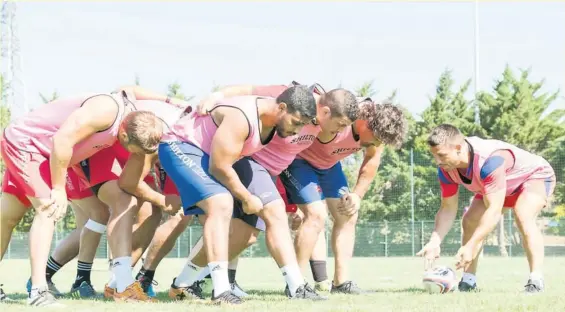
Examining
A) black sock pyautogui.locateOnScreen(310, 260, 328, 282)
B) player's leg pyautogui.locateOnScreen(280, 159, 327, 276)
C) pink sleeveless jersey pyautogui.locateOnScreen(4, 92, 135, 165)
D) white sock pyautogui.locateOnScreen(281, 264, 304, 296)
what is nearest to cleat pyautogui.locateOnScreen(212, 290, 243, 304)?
white sock pyautogui.locateOnScreen(281, 264, 304, 296)

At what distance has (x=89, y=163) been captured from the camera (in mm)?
7949

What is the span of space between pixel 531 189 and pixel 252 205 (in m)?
3.47

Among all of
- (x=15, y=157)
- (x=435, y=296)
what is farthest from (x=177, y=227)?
(x=435, y=296)

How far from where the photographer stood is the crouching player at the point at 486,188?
816 centimetres

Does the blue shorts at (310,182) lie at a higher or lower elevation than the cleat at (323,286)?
higher

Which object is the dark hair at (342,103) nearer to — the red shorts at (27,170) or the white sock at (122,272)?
the white sock at (122,272)

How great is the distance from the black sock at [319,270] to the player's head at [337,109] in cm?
258

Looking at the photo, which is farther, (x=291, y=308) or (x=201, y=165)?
(x=201, y=165)

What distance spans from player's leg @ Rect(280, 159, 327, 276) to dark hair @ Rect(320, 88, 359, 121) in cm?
147

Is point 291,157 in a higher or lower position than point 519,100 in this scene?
lower

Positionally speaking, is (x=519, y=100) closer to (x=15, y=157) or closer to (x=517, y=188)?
(x=517, y=188)

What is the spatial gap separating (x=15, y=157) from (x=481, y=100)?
37.6 meters

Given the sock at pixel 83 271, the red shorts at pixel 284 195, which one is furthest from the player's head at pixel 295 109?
the sock at pixel 83 271

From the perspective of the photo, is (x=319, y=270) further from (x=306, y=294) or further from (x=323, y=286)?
(x=306, y=294)
